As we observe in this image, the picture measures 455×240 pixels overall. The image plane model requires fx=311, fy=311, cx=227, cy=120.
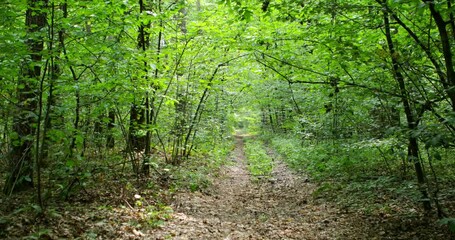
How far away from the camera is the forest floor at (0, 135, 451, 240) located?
5.14 meters

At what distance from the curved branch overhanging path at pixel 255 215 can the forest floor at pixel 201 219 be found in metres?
0.02

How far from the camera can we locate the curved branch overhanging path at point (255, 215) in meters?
6.03

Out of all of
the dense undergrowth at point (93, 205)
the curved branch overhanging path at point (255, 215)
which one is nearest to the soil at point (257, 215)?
the curved branch overhanging path at point (255, 215)

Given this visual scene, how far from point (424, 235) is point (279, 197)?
4.59 meters

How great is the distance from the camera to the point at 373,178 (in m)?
8.82

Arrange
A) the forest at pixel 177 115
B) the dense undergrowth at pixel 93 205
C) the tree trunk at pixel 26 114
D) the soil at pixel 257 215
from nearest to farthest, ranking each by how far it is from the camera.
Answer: the dense undergrowth at pixel 93 205, the forest at pixel 177 115, the tree trunk at pixel 26 114, the soil at pixel 257 215

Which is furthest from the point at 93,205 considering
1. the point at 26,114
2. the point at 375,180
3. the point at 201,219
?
the point at 375,180

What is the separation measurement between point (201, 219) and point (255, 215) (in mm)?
1396

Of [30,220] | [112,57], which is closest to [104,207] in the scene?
[30,220]

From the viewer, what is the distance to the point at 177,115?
11.9 metres

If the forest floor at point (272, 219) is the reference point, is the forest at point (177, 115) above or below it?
above

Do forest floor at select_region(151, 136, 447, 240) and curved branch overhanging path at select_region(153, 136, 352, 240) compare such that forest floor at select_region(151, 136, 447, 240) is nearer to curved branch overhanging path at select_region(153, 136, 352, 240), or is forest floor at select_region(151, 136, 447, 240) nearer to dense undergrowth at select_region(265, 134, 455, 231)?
curved branch overhanging path at select_region(153, 136, 352, 240)

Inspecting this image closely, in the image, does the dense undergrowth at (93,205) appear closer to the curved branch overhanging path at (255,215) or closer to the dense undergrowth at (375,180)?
the curved branch overhanging path at (255,215)

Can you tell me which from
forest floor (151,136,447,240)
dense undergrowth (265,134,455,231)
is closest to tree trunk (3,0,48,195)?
forest floor (151,136,447,240)
